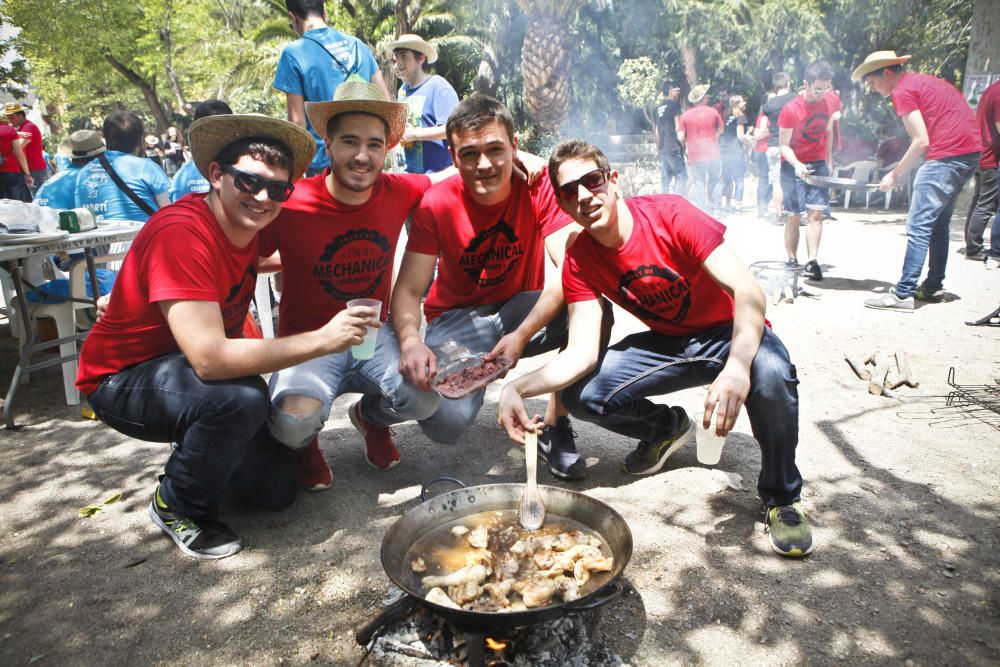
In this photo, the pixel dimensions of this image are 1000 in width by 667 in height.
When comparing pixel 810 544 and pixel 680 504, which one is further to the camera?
pixel 680 504

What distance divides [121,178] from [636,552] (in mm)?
5062

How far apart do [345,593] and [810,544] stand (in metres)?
1.94

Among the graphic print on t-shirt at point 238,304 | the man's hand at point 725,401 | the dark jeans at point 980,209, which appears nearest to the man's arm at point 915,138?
the dark jeans at point 980,209

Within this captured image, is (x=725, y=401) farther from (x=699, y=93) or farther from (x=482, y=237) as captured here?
(x=699, y=93)

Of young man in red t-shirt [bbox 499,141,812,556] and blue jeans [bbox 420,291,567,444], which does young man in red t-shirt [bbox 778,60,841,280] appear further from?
young man in red t-shirt [bbox 499,141,812,556]

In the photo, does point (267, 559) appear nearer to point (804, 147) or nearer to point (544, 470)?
point (544, 470)

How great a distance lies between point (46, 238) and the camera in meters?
4.26

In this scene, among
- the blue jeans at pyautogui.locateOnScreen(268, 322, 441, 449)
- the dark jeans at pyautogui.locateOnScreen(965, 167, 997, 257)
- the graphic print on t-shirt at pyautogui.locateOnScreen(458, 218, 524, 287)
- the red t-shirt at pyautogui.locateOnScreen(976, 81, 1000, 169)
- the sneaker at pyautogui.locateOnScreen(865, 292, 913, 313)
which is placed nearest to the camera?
the blue jeans at pyautogui.locateOnScreen(268, 322, 441, 449)

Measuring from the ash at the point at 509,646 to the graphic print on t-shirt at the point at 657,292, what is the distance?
151cm

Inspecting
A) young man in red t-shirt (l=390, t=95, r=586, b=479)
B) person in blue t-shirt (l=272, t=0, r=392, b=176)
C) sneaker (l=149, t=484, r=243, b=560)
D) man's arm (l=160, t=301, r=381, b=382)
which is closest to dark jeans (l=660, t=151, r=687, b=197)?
person in blue t-shirt (l=272, t=0, r=392, b=176)

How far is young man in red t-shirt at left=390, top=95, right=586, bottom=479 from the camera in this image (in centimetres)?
331

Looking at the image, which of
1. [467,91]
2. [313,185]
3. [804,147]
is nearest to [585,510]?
[313,185]

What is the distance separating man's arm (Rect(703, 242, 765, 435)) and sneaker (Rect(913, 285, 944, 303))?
4.79m

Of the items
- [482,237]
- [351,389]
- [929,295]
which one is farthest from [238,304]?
[929,295]
